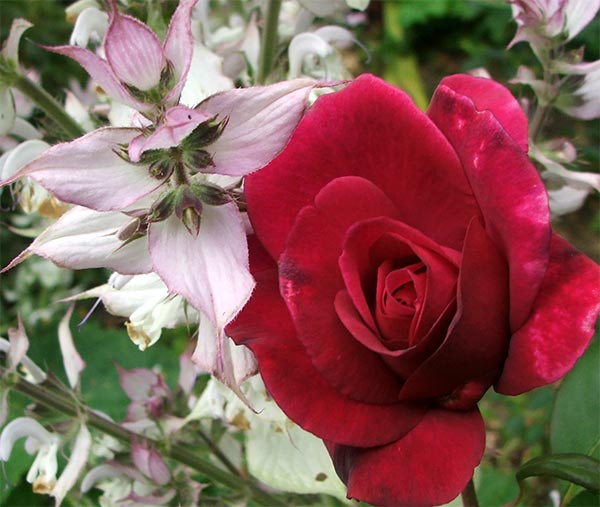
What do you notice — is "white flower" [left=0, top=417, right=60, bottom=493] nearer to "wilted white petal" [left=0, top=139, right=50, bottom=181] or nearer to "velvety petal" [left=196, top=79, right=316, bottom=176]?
"wilted white petal" [left=0, top=139, right=50, bottom=181]

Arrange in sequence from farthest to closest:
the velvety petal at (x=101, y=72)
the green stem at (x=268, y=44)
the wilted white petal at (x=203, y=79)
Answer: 1. the green stem at (x=268, y=44)
2. the wilted white petal at (x=203, y=79)
3. the velvety petal at (x=101, y=72)

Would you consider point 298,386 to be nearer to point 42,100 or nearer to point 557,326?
point 557,326

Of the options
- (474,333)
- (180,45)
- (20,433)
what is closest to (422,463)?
(474,333)

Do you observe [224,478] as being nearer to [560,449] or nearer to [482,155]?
[560,449]

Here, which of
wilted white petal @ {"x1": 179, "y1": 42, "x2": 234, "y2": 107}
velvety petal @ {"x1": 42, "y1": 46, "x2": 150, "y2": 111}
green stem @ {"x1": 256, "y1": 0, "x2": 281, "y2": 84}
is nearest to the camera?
velvety petal @ {"x1": 42, "y1": 46, "x2": 150, "y2": 111}

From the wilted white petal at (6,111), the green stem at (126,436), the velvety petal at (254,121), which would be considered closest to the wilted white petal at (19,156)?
the wilted white petal at (6,111)

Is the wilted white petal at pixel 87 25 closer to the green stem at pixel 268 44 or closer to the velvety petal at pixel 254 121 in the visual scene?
the green stem at pixel 268 44

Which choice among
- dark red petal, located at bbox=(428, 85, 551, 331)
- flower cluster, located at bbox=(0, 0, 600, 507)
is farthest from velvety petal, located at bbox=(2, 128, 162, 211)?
dark red petal, located at bbox=(428, 85, 551, 331)

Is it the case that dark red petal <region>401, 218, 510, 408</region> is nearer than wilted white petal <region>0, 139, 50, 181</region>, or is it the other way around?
dark red petal <region>401, 218, 510, 408</region>

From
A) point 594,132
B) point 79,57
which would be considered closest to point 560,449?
point 79,57
